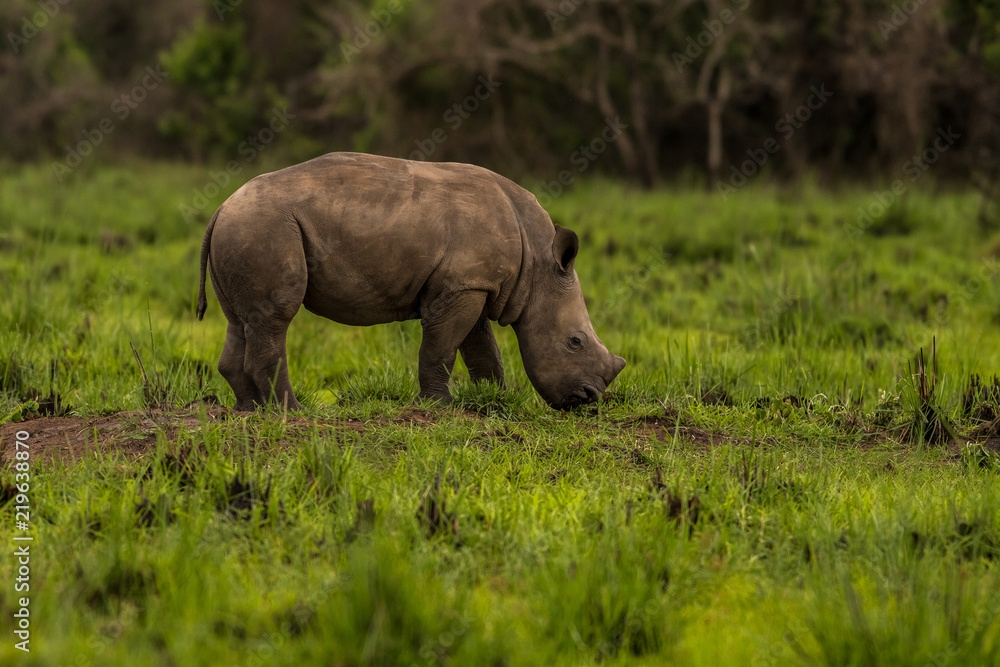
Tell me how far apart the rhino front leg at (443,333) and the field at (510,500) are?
0.52 ft

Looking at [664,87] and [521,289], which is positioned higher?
[521,289]

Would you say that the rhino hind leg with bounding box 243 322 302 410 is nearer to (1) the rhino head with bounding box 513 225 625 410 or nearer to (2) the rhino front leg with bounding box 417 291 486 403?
(2) the rhino front leg with bounding box 417 291 486 403

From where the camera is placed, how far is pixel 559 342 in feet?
17.3

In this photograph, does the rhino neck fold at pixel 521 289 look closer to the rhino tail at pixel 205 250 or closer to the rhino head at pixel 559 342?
the rhino head at pixel 559 342

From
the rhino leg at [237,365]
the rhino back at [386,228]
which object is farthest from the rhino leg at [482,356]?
the rhino leg at [237,365]

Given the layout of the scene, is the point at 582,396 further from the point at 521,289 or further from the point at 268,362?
the point at 268,362

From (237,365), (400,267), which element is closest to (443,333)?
(400,267)

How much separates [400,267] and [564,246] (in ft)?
2.85

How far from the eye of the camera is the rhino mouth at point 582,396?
525 cm

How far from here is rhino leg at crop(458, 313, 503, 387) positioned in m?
5.61

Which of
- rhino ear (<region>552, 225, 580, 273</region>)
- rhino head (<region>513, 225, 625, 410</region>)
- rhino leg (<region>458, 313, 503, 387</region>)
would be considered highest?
rhino ear (<region>552, 225, 580, 273</region>)

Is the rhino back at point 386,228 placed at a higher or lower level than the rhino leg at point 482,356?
higher

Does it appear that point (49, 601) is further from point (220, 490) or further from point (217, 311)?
point (217, 311)

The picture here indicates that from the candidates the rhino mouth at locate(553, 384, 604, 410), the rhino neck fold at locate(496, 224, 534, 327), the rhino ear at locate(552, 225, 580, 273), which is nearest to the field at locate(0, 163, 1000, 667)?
the rhino mouth at locate(553, 384, 604, 410)
